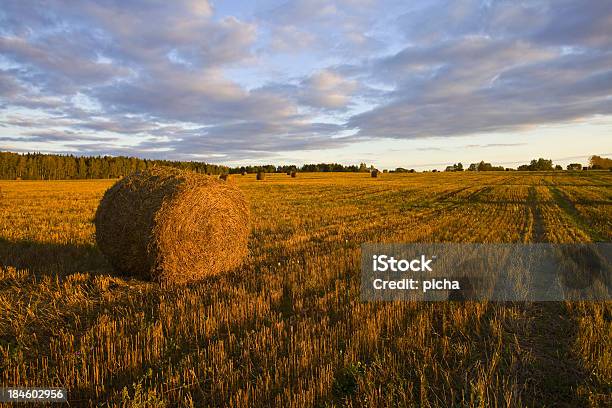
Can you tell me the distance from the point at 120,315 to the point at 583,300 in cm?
720

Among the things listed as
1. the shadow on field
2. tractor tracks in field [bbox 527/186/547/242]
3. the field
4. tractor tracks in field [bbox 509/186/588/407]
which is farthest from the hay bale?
tractor tracks in field [bbox 527/186/547/242]

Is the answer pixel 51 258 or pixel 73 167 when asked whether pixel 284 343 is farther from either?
pixel 73 167

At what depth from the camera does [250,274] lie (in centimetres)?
795

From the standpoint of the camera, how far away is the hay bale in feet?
24.9

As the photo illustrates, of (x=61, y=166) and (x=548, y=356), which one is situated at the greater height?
(x=61, y=166)

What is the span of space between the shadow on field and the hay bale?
2.88ft

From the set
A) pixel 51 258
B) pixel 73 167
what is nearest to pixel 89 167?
pixel 73 167

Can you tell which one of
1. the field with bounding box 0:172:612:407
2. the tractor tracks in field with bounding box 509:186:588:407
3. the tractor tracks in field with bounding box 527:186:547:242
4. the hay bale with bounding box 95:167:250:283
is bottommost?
the tractor tracks in field with bounding box 509:186:588:407

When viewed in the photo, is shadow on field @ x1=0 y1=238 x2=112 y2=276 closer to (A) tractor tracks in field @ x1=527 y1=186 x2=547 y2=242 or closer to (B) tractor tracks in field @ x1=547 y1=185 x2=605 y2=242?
(A) tractor tracks in field @ x1=527 y1=186 x2=547 y2=242

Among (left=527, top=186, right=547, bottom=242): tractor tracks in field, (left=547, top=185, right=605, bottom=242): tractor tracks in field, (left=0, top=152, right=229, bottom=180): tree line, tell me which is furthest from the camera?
(left=0, top=152, right=229, bottom=180): tree line

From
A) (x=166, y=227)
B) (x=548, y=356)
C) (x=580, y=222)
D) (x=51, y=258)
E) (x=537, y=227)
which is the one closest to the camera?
(x=548, y=356)

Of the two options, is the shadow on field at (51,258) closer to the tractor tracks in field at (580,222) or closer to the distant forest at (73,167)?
the tractor tracks in field at (580,222)

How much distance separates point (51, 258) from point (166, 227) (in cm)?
359

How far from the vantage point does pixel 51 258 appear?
9.09 meters
